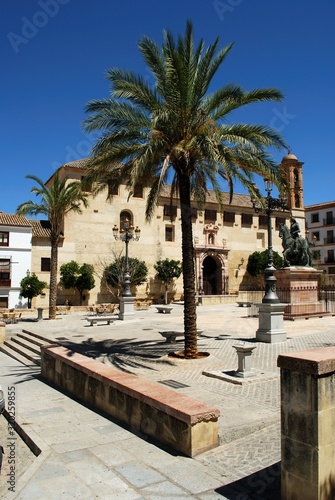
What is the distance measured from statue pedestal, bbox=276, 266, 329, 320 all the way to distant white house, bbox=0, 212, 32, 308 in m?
23.0

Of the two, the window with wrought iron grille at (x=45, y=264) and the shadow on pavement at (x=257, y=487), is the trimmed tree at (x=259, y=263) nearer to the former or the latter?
the window with wrought iron grille at (x=45, y=264)

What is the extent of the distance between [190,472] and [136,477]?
0.57 meters

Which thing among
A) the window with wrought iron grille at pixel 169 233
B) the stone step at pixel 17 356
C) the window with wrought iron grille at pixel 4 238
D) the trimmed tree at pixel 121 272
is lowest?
the stone step at pixel 17 356

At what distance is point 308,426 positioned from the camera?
342cm

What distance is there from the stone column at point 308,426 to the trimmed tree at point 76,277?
108ft

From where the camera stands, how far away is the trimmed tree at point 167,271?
4003 cm

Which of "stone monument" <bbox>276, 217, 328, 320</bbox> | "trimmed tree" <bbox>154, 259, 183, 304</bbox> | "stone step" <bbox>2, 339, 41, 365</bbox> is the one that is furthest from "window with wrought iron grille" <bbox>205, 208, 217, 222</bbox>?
"stone step" <bbox>2, 339, 41, 365</bbox>

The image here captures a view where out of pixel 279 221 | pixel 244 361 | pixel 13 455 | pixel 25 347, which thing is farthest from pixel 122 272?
pixel 13 455

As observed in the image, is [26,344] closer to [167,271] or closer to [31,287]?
[31,287]

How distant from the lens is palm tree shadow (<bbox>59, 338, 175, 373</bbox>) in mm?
10258

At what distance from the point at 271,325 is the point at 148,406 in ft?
28.6

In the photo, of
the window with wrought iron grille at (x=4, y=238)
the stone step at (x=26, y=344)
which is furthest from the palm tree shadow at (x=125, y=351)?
the window with wrought iron grille at (x=4, y=238)

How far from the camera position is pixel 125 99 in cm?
1105

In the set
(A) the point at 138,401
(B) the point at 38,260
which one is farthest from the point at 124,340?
(B) the point at 38,260
